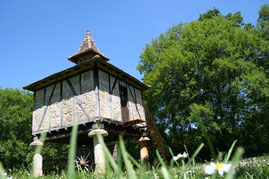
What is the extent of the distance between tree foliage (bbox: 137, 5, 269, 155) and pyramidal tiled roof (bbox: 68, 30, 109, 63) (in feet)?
18.7

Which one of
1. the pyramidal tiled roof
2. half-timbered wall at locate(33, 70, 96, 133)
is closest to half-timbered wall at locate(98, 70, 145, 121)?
half-timbered wall at locate(33, 70, 96, 133)

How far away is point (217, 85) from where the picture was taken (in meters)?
17.6

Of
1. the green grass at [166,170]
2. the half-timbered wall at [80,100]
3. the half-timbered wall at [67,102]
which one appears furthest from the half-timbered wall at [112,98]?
the green grass at [166,170]

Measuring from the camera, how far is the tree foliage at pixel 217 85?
15.9 m

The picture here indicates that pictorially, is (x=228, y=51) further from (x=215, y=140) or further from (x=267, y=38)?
(x=215, y=140)

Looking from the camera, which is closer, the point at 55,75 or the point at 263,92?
the point at 55,75

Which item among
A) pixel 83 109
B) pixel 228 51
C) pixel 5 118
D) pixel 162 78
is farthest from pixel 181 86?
pixel 5 118

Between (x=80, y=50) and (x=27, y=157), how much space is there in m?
13.4

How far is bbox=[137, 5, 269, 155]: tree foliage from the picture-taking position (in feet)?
52.2

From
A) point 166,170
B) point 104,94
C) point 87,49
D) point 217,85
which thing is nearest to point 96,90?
point 104,94

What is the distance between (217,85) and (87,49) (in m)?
10.5

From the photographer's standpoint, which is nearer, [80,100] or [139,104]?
[80,100]

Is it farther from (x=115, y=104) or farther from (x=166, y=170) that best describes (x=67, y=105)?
(x=166, y=170)

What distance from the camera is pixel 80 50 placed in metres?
15.0
